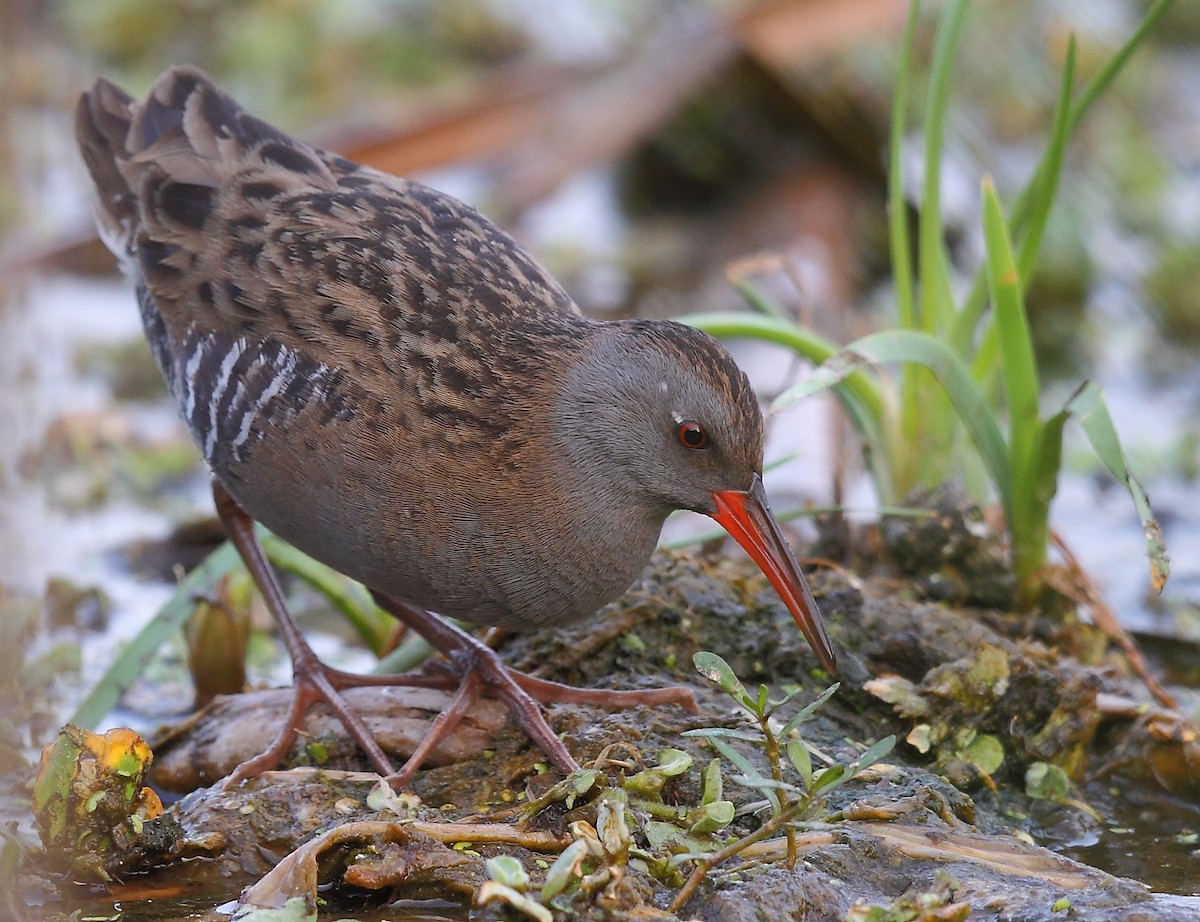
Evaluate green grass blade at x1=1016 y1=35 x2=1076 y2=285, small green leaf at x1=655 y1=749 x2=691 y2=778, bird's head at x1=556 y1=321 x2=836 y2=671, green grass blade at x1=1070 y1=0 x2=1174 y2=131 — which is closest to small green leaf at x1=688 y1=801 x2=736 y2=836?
small green leaf at x1=655 y1=749 x2=691 y2=778

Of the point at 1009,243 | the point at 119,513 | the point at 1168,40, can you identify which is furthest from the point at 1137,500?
the point at 1168,40

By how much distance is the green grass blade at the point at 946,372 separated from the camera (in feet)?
12.3

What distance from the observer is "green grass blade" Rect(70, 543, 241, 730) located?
373 cm

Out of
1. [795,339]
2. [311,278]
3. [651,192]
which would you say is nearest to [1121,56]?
[795,339]

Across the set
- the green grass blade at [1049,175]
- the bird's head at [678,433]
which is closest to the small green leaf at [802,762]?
the bird's head at [678,433]

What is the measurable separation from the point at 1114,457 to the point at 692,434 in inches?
38.6

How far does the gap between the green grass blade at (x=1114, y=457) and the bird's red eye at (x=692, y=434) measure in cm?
92

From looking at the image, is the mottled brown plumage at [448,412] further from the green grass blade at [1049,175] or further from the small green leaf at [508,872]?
the green grass blade at [1049,175]

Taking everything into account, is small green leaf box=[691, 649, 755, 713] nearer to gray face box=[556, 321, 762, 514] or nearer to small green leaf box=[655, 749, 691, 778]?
small green leaf box=[655, 749, 691, 778]

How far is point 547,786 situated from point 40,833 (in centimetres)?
102

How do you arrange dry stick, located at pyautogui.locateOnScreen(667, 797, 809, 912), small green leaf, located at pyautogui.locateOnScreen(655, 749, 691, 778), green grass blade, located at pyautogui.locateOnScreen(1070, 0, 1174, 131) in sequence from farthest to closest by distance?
green grass blade, located at pyautogui.locateOnScreen(1070, 0, 1174, 131) → small green leaf, located at pyautogui.locateOnScreen(655, 749, 691, 778) → dry stick, located at pyautogui.locateOnScreen(667, 797, 809, 912)

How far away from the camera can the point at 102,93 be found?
4.58 meters

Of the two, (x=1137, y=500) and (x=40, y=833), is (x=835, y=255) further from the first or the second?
(x=40, y=833)

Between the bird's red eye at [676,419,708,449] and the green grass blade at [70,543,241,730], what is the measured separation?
4.75 ft
